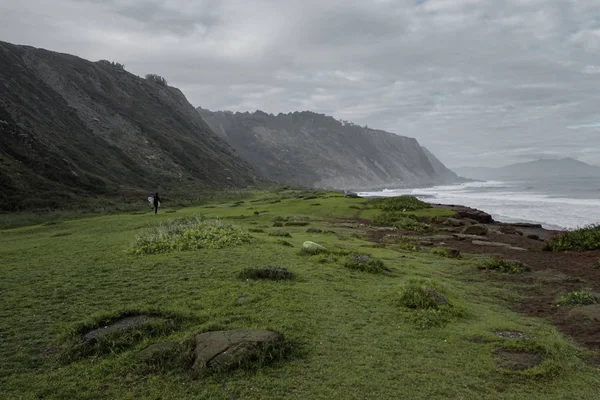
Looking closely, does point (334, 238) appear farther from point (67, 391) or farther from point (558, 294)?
point (67, 391)

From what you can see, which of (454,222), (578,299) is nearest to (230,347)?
(578,299)

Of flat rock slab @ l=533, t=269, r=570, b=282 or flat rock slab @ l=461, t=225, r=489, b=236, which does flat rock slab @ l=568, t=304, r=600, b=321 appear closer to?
flat rock slab @ l=533, t=269, r=570, b=282

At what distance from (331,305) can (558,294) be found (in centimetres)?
728

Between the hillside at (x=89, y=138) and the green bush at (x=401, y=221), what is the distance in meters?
37.9

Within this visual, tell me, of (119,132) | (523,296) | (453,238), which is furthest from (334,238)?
(119,132)

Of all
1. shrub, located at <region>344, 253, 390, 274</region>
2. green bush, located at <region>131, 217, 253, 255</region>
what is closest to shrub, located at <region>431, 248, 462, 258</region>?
shrub, located at <region>344, 253, 390, 274</region>

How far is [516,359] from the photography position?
291 inches

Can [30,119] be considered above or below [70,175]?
above

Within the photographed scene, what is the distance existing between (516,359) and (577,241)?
1589 centimetres

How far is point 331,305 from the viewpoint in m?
9.77

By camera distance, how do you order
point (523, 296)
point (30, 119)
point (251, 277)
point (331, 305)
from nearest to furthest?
point (331, 305) → point (251, 277) → point (523, 296) → point (30, 119)

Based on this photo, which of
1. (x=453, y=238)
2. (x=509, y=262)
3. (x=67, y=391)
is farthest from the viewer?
(x=453, y=238)

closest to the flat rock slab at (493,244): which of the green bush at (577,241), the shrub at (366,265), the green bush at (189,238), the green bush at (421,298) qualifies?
the green bush at (577,241)

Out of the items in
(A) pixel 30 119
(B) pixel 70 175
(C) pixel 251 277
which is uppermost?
(A) pixel 30 119
